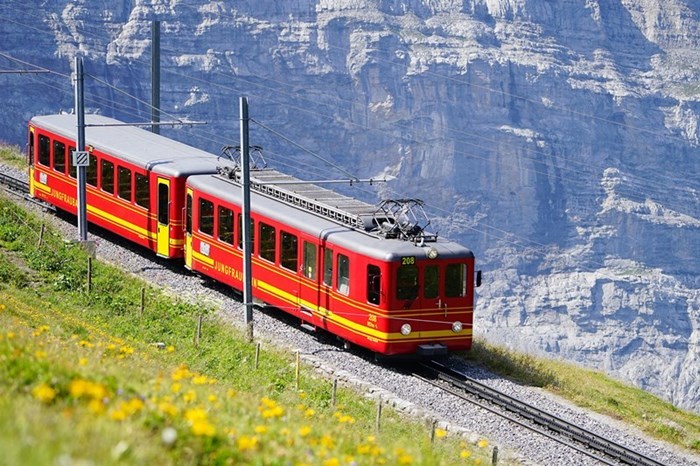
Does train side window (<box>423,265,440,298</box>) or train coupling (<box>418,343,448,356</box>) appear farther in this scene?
train side window (<box>423,265,440,298</box>)

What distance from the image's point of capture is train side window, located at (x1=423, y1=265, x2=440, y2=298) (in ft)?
78.8

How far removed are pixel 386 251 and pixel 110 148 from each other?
1221 cm

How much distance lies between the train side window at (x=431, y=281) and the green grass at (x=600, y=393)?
7.74 feet

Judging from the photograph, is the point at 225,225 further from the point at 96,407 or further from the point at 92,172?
the point at 96,407

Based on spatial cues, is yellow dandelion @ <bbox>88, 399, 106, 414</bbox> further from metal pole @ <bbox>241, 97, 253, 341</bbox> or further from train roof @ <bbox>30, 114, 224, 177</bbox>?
train roof @ <bbox>30, 114, 224, 177</bbox>

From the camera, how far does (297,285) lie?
85.8 ft

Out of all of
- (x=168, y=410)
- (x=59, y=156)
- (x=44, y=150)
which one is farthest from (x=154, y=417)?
(x=44, y=150)

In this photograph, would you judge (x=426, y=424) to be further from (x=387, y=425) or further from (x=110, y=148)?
(x=110, y=148)

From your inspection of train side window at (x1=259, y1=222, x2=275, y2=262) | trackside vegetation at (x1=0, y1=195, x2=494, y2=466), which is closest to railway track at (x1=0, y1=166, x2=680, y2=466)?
trackside vegetation at (x1=0, y1=195, x2=494, y2=466)

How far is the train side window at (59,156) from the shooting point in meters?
35.2

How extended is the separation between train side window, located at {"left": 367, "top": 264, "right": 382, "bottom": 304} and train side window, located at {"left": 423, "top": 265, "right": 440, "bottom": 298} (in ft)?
2.94

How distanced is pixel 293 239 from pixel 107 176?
9260 millimetres

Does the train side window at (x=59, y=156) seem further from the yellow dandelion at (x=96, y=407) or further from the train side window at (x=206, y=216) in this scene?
the yellow dandelion at (x=96, y=407)

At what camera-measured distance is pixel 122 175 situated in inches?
1294
